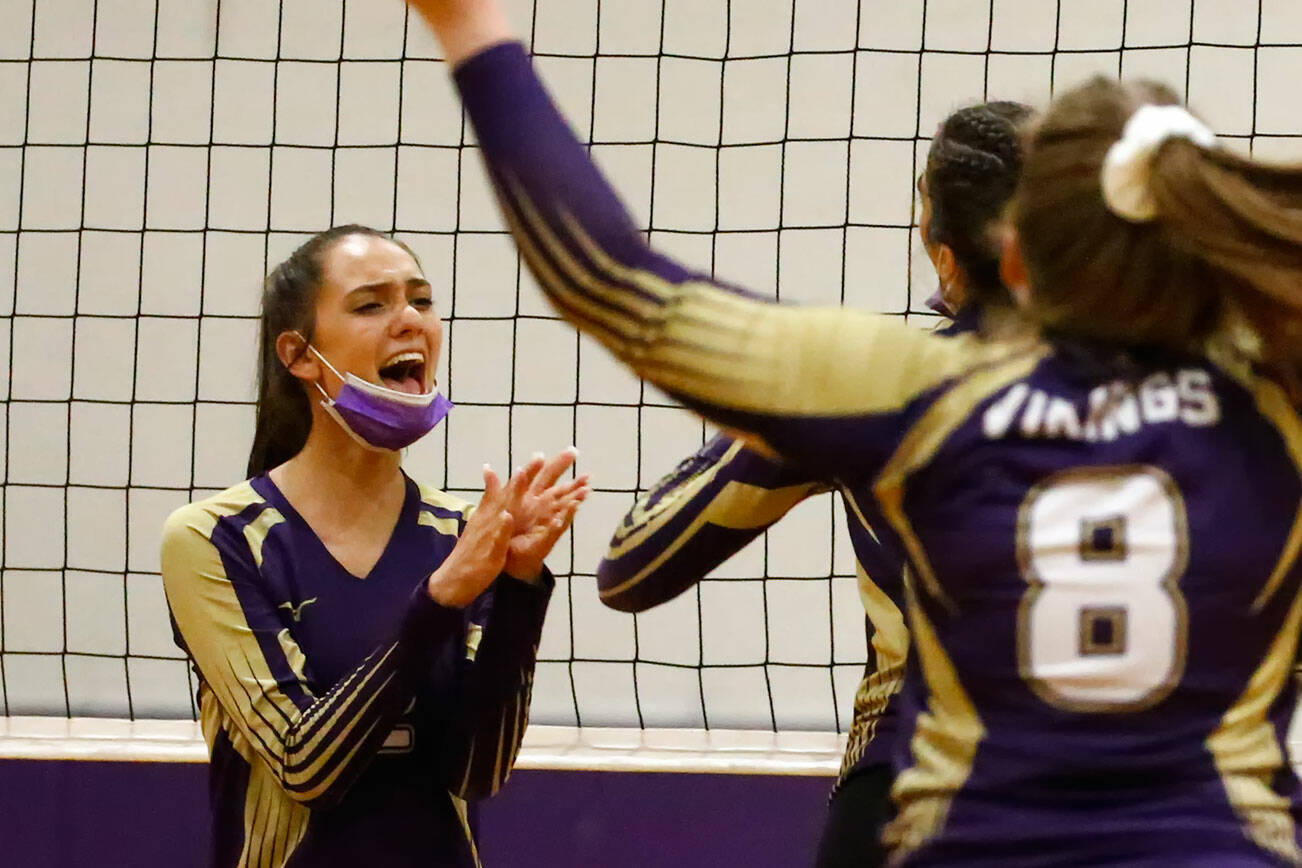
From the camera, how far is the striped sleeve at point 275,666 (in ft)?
5.39

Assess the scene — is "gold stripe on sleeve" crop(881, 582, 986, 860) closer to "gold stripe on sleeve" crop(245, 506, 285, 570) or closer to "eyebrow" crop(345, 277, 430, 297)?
"gold stripe on sleeve" crop(245, 506, 285, 570)

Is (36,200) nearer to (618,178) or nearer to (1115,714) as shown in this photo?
(618,178)

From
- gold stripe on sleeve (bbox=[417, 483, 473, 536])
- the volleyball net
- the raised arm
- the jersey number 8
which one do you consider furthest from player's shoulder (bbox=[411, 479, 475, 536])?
the volleyball net

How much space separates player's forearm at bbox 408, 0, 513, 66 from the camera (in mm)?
878

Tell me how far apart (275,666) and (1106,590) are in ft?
3.62

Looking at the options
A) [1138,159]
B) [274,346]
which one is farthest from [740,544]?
[274,346]

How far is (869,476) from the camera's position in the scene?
850 millimetres

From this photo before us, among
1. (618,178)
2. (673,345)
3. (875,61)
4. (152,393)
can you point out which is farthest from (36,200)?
(673,345)

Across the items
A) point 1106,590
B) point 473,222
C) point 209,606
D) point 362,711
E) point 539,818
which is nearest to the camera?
point 1106,590

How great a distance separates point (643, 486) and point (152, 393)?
1.11 m

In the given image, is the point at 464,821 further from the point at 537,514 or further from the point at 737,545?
the point at 737,545

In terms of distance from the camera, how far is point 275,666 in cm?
172

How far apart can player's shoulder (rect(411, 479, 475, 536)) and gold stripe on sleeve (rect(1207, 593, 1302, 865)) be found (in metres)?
1.20

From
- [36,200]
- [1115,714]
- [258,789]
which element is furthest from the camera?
[36,200]
